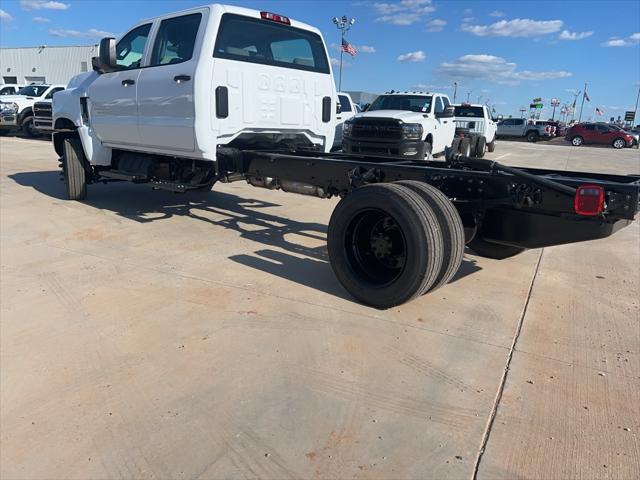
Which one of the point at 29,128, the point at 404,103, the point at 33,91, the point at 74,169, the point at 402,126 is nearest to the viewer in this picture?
the point at 74,169

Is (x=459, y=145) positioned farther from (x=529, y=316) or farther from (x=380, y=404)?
(x=380, y=404)

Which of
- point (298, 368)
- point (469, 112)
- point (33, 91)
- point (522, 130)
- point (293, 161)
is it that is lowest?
point (298, 368)

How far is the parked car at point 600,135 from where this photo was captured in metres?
35.8

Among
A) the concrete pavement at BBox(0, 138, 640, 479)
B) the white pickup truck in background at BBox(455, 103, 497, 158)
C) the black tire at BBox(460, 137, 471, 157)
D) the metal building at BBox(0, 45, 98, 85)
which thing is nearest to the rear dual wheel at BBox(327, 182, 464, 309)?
the concrete pavement at BBox(0, 138, 640, 479)

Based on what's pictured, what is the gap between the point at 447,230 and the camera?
11.8 feet

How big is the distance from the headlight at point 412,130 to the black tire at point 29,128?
15.8 metres

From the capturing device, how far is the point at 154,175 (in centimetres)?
657

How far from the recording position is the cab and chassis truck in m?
3.59

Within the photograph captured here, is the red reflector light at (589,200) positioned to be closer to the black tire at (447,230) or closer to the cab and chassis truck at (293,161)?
the cab and chassis truck at (293,161)

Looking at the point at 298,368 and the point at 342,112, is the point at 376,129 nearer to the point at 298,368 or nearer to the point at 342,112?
the point at 342,112

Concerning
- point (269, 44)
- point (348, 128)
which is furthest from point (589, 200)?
point (348, 128)

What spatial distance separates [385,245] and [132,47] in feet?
14.8

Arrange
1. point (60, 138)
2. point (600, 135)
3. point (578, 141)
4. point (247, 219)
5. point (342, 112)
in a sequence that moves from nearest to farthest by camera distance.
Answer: point (247, 219) < point (60, 138) < point (342, 112) < point (600, 135) < point (578, 141)

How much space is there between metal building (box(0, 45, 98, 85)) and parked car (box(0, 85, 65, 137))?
2995 cm
